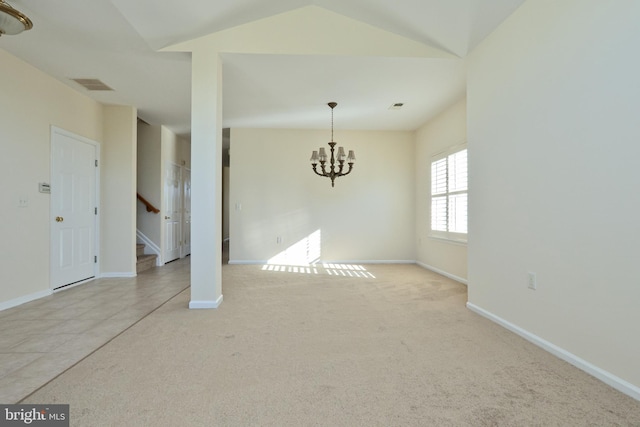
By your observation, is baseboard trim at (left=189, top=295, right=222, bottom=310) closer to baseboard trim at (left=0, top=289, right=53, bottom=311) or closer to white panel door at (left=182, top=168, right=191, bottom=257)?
baseboard trim at (left=0, top=289, right=53, bottom=311)

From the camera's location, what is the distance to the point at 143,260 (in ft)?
18.0

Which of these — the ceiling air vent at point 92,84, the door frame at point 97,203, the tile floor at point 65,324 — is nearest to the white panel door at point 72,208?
the door frame at point 97,203

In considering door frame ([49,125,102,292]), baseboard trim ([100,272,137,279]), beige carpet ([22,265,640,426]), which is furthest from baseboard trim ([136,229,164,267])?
beige carpet ([22,265,640,426])

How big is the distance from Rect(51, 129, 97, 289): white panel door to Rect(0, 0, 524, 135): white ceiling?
767 millimetres

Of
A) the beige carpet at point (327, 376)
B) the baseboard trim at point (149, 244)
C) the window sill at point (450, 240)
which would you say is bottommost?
the beige carpet at point (327, 376)

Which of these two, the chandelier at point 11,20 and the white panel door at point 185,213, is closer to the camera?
the chandelier at point 11,20

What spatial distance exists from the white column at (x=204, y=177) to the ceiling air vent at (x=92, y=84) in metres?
1.68

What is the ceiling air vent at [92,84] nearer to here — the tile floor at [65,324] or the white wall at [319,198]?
the white wall at [319,198]

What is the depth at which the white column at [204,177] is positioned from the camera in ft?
10.6

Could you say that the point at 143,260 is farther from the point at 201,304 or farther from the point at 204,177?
the point at 204,177

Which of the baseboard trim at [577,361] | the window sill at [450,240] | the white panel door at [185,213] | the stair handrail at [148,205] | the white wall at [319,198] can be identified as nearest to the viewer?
the baseboard trim at [577,361]

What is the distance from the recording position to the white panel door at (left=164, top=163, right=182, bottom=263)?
638 cm

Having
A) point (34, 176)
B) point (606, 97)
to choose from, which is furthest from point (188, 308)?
point (606, 97)

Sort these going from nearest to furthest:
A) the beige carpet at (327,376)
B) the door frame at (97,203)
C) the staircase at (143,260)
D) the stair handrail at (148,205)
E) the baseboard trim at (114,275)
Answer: the beige carpet at (327,376)
the door frame at (97,203)
the baseboard trim at (114,275)
the staircase at (143,260)
the stair handrail at (148,205)
